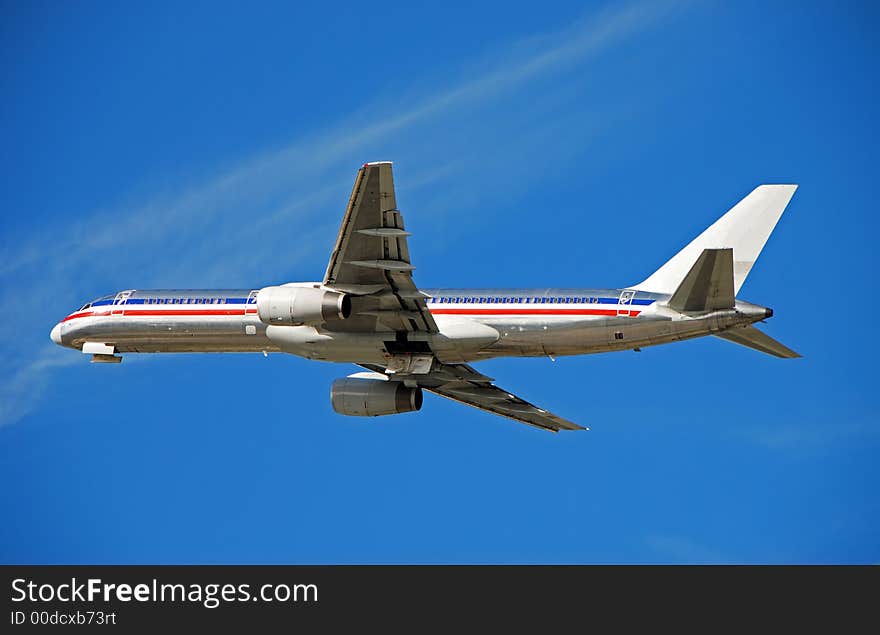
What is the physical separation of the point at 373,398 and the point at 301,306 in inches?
342

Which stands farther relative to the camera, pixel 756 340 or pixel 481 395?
pixel 481 395

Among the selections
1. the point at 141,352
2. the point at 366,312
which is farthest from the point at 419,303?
the point at 141,352

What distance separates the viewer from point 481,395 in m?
76.5

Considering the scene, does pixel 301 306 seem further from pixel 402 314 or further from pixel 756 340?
pixel 756 340

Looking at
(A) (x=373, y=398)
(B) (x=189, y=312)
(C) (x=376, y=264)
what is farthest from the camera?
(A) (x=373, y=398)

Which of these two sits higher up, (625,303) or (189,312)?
(189,312)

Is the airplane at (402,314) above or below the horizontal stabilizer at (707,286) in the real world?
above

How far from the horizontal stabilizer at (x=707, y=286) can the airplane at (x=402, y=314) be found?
5 centimetres

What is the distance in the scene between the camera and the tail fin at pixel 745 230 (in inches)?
2653

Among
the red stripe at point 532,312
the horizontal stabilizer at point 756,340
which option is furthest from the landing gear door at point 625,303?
the horizontal stabilizer at point 756,340
